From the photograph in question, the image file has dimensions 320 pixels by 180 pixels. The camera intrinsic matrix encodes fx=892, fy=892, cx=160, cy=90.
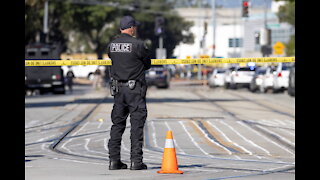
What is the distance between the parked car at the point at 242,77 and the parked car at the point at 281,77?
24.8 feet

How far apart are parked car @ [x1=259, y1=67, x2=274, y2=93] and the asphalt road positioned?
1378 centimetres

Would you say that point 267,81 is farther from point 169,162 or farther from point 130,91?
point 169,162

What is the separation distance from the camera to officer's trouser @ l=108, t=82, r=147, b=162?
36.9ft

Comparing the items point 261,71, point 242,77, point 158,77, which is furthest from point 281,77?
point 158,77

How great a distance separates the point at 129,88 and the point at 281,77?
3247 centimetres

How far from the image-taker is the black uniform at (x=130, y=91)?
1124cm

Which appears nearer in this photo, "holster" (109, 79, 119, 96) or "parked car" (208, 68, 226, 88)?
"holster" (109, 79, 119, 96)

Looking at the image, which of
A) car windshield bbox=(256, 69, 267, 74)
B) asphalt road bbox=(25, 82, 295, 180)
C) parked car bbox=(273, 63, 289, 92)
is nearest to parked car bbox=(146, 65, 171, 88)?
car windshield bbox=(256, 69, 267, 74)

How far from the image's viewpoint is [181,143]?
16781 millimetres

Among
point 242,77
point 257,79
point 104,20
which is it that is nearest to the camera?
point 257,79

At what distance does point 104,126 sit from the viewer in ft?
71.3

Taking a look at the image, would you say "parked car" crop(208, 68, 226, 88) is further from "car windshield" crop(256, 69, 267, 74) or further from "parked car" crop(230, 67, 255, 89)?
"car windshield" crop(256, 69, 267, 74)
